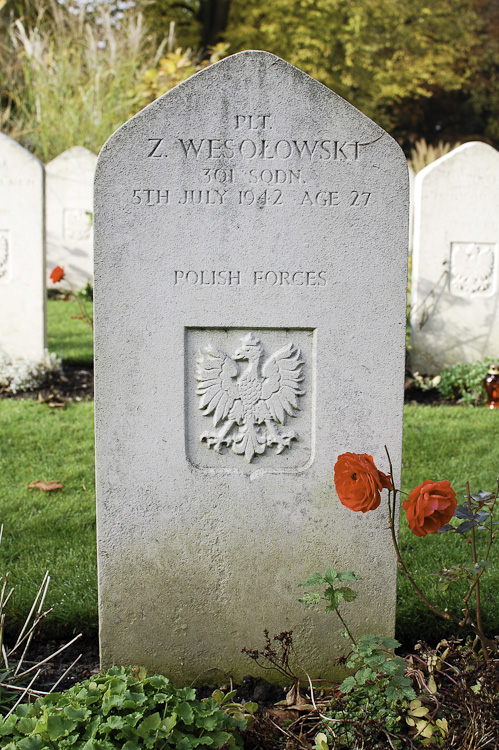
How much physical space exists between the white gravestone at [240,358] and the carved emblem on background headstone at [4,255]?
14.3ft

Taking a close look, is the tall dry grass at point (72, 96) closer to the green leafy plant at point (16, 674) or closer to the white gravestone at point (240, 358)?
the white gravestone at point (240, 358)

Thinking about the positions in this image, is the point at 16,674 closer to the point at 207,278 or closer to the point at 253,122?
the point at 207,278

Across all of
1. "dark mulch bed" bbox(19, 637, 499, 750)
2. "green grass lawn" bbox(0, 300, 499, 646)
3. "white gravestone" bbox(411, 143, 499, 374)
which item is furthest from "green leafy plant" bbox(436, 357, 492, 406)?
"dark mulch bed" bbox(19, 637, 499, 750)

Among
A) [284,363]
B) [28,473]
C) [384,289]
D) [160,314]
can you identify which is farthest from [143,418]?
[28,473]

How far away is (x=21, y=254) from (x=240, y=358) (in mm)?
4441

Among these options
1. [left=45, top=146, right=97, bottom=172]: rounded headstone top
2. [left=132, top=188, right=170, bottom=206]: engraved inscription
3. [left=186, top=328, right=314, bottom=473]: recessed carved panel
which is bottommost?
[left=186, top=328, right=314, bottom=473]: recessed carved panel

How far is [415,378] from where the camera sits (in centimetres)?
639

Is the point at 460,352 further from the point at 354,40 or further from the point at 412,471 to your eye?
the point at 354,40

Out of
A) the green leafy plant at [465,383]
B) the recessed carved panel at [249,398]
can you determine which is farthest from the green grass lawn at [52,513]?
the green leafy plant at [465,383]

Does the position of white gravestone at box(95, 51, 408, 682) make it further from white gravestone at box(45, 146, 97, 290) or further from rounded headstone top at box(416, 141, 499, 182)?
white gravestone at box(45, 146, 97, 290)

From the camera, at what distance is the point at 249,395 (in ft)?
7.87

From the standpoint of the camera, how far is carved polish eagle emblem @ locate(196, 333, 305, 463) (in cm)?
234

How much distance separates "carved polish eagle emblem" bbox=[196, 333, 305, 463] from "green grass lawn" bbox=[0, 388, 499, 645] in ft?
2.27

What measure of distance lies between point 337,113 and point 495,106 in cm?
2283
